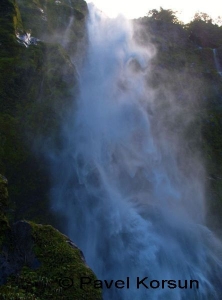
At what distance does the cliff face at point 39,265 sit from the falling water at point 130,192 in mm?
4145

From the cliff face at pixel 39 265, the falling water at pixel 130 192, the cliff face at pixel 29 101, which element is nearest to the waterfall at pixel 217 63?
the falling water at pixel 130 192

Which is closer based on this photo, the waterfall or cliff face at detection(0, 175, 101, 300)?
cliff face at detection(0, 175, 101, 300)

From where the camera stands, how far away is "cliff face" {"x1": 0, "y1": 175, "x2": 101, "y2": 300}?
6.34 meters

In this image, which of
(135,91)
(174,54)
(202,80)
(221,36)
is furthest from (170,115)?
(221,36)

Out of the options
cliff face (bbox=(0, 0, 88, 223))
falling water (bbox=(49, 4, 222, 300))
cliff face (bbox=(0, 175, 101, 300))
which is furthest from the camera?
cliff face (bbox=(0, 0, 88, 223))

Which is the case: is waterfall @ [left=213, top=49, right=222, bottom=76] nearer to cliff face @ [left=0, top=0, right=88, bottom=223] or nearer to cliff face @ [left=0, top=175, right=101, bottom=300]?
cliff face @ [left=0, top=0, right=88, bottom=223]

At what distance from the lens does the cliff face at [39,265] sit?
20.8 feet

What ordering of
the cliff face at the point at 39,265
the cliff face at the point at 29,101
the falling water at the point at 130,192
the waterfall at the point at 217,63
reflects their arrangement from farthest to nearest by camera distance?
the waterfall at the point at 217,63 → the cliff face at the point at 29,101 → the falling water at the point at 130,192 → the cliff face at the point at 39,265

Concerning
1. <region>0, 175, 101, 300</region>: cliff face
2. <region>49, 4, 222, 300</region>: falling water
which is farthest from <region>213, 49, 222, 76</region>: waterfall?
<region>0, 175, 101, 300</region>: cliff face

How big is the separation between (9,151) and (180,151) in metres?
10.9

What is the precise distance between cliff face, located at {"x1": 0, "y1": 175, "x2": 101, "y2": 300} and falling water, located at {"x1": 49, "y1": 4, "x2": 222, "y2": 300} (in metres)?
4.15

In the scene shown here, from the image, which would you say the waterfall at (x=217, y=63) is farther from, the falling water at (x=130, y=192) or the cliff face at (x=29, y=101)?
the cliff face at (x=29, y=101)

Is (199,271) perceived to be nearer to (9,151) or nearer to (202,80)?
(9,151)

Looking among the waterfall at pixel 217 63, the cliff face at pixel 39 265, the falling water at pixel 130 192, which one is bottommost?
the cliff face at pixel 39 265
